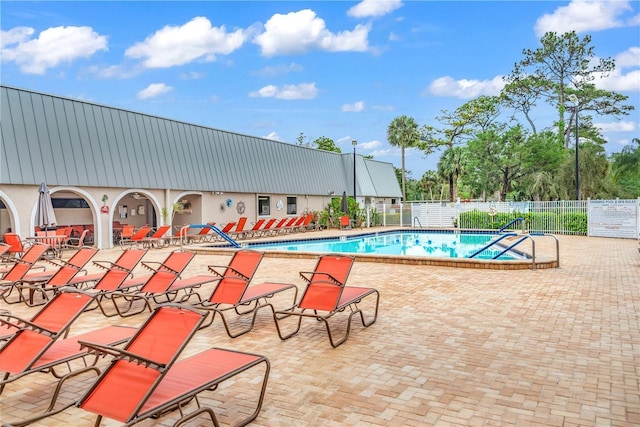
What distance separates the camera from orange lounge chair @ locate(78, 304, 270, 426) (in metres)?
2.59

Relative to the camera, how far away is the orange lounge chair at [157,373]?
2590mm

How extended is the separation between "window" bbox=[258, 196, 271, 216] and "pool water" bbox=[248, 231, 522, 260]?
17.7 feet

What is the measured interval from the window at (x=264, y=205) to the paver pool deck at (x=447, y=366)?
57.3 feet

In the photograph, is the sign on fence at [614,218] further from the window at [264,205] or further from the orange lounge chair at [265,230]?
the window at [264,205]

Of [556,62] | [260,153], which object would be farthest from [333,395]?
[556,62]

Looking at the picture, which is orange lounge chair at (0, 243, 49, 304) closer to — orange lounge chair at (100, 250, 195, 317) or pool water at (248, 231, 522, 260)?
orange lounge chair at (100, 250, 195, 317)

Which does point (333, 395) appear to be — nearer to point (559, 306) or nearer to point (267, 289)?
point (267, 289)

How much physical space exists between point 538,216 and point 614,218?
344 centimetres

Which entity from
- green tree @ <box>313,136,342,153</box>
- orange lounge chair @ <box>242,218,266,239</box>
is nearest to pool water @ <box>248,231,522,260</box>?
orange lounge chair @ <box>242,218,266,239</box>

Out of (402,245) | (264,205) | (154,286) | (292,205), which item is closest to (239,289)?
(154,286)

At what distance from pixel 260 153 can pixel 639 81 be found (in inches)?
1075

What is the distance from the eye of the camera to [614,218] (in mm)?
18562

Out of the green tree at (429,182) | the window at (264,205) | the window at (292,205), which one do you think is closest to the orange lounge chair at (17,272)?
the window at (264,205)

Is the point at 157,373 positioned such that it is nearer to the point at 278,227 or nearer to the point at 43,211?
the point at 43,211
